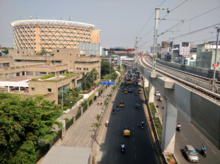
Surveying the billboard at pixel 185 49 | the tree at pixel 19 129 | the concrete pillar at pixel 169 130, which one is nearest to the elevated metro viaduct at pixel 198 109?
the concrete pillar at pixel 169 130

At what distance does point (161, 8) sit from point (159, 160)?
1052cm

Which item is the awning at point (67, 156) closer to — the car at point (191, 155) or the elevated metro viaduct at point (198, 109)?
the elevated metro viaduct at point (198, 109)

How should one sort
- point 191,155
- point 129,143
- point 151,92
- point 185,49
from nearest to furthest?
1. point 191,155
2. point 129,143
3. point 151,92
4. point 185,49

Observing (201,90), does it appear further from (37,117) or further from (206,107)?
(37,117)

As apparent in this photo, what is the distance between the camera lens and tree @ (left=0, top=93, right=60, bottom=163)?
29.2 ft

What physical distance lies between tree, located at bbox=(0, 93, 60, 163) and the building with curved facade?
64.0 metres

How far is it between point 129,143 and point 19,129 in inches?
361

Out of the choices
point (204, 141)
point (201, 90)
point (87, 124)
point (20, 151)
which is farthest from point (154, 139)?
point (20, 151)

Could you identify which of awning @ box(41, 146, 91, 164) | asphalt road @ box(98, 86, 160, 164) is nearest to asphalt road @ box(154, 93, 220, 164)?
asphalt road @ box(98, 86, 160, 164)

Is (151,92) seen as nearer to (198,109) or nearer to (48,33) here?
(198,109)

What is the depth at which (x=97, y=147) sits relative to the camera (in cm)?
1468

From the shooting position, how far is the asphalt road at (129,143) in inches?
508

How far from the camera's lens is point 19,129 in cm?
901

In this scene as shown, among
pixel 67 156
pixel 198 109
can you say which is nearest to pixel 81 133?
pixel 67 156
